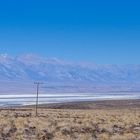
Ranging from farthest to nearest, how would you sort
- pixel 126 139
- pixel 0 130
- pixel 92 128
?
pixel 92 128 → pixel 0 130 → pixel 126 139

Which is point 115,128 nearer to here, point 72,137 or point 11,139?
point 72,137

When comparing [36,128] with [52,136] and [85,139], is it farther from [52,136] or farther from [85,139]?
[85,139]

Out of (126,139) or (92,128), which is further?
(92,128)

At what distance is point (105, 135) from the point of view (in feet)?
86.8

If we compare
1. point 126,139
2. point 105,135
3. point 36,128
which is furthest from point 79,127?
point 126,139

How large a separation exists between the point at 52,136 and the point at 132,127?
7.57 metres

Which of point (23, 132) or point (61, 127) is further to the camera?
point (61, 127)

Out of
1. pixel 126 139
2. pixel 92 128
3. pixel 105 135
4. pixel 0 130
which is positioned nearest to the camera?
pixel 126 139

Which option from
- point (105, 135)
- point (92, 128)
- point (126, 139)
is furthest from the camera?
point (92, 128)

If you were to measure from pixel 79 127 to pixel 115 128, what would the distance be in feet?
Result: 7.77

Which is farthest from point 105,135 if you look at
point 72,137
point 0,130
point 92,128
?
point 0,130

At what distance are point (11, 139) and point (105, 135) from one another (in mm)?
5229

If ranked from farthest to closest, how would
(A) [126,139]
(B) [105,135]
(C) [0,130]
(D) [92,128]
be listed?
(D) [92,128] → (C) [0,130] → (B) [105,135] → (A) [126,139]

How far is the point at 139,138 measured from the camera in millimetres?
24750
